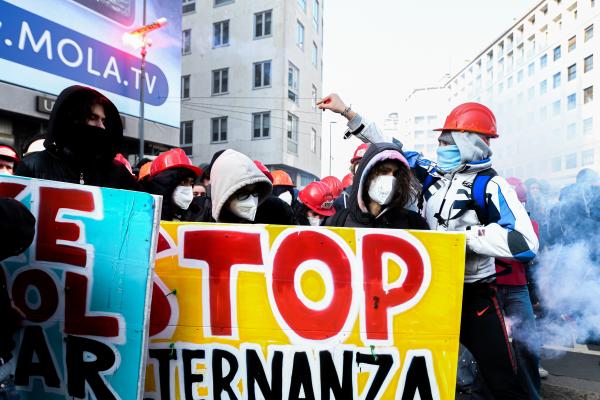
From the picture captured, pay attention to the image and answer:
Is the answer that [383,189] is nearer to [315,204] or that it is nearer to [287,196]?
[315,204]

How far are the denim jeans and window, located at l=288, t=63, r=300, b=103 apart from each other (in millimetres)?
22312

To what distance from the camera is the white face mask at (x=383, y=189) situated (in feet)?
7.86

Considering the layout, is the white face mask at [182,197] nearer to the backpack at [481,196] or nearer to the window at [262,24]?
the backpack at [481,196]

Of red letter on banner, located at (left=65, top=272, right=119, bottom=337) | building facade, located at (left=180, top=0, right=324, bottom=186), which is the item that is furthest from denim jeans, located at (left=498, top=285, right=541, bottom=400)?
building facade, located at (left=180, top=0, right=324, bottom=186)

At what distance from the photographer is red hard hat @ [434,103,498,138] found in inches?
102

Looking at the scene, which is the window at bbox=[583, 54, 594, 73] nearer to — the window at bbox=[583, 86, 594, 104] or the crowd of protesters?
the window at bbox=[583, 86, 594, 104]

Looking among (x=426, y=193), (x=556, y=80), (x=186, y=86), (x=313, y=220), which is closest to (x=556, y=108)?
(x=556, y=80)

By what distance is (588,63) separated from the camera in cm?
941

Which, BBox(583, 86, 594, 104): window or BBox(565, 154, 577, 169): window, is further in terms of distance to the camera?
BBox(583, 86, 594, 104): window

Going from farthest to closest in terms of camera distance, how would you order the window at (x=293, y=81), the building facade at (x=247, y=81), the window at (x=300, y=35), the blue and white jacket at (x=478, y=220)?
the window at (x=300, y=35), the window at (x=293, y=81), the building facade at (x=247, y=81), the blue and white jacket at (x=478, y=220)

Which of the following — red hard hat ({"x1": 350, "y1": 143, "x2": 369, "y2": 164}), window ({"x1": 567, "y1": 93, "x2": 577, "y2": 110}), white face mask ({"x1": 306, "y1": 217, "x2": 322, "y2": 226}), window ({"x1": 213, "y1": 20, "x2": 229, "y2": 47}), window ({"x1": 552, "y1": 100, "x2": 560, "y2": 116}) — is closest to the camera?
red hard hat ({"x1": 350, "y1": 143, "x2": 369, "y2": 164})

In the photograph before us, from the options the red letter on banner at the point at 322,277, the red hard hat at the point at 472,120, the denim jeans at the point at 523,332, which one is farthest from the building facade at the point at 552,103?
the red letter on banner at the point at 322,277

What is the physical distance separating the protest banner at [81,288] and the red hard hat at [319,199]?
3899mm

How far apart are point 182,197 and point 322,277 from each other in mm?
2173
